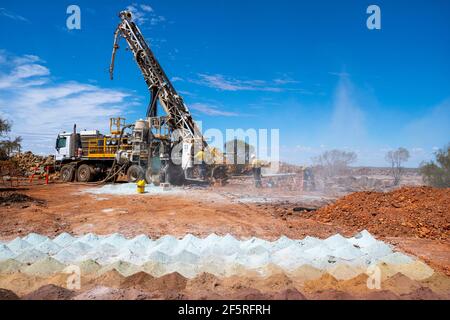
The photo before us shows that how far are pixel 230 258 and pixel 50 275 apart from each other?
8.69ft

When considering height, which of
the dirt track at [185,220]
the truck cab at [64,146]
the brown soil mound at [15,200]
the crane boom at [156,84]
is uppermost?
the crane boom at [156,84]

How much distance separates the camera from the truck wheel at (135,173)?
60.3 ft

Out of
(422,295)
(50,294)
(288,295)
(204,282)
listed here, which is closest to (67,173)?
(50,294)

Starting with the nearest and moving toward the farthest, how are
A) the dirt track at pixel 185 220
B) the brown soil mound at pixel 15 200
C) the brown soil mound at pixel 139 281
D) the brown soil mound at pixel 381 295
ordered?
the brown soil mound at pixel 381 295, the brown soil mound at pixel 139 281, the dirt track at pixel 185 220, the brown soil mound at pixel 15 200

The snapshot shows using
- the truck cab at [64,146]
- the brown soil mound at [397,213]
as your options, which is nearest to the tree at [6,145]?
the truck cab at [64,146]

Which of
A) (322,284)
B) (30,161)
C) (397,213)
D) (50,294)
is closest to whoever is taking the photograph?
(50,294)

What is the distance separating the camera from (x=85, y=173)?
21.3 meters

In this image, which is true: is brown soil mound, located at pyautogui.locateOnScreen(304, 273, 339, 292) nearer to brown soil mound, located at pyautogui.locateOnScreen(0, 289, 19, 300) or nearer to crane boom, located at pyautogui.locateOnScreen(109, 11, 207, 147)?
brown soil mound, located at pyautogui.locateOnScreen(0, 289, 19, 300)

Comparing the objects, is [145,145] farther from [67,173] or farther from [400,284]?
[400,284]

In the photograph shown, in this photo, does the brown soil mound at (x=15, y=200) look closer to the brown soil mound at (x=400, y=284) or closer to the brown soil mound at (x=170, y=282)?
the brown soil mound at (x=170, y=282)

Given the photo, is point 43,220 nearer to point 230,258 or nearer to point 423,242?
point 230,258

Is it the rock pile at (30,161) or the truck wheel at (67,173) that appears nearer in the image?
the truck wheel at (67,173)

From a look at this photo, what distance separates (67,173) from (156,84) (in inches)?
333

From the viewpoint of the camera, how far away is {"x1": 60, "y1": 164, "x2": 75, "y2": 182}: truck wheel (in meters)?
22.0
